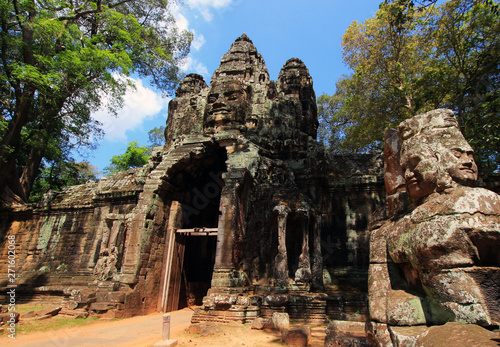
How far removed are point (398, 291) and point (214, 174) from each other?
9962mm

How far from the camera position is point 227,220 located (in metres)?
8.82

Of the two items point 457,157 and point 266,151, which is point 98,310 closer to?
point 266,151

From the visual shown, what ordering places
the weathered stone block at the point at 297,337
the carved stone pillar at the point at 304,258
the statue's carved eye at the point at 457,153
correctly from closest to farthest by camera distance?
the statue's carved eye at the point at 457,153
the weathered stone block at the point at 297,337
the carved stone pillar at the point at 304,258

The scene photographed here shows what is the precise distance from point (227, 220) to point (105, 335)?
384cm

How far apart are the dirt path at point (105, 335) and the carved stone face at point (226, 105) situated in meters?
6.56

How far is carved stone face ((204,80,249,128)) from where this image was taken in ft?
37.3

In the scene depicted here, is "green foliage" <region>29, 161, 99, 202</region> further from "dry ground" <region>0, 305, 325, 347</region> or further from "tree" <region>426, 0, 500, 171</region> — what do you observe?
"tree" <region>426, 0, 500, 171</region>

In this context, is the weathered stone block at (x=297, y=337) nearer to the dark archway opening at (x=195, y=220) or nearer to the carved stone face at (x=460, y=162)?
the carved stone face at (x=460, y=162)

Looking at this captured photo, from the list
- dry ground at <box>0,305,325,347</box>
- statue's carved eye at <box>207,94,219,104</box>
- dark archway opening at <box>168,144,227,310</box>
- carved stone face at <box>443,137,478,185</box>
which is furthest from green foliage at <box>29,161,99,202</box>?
carved stone face at <box>443,137,478,185</box>

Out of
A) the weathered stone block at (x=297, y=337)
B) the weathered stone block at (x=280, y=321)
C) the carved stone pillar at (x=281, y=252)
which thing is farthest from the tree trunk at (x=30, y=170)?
the weathered stone block at (x=297, y=337)

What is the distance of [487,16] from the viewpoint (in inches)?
405

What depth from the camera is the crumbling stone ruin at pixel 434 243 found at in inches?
91.0

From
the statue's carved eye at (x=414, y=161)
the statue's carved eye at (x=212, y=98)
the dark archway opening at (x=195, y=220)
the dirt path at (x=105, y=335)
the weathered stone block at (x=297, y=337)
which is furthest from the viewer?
the statue's carved eye at (x=212, y=98)

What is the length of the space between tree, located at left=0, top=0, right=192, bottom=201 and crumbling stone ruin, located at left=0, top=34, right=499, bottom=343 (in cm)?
285
